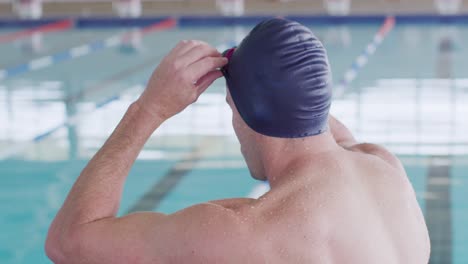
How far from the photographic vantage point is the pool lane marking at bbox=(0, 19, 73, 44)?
12.8 metres

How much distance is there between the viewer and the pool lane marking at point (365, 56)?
803 centimetres

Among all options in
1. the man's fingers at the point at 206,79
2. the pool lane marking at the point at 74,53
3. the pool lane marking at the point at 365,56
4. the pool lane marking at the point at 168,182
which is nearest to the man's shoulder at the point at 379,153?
the man's fingers at the point at 206,79

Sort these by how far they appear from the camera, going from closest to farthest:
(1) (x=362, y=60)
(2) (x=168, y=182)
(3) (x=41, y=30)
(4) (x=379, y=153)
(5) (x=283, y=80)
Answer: (5) (x=283, y=80) < (4) (x=379, y=153) < (2) (x=168, y=182) < (1) (x=362, y=60) < (3) (x=41, y=30)

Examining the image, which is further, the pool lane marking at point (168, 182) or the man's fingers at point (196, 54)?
the pool lane marking at point (168, 182)

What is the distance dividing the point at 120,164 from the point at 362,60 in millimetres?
8240

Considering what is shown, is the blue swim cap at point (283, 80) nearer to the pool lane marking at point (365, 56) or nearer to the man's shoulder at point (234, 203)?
the man's shoulder at point (234, 203)

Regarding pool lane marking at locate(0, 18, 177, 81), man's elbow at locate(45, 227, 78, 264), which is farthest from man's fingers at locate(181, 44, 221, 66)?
pool lane marking at locate(0, 18, 177, 81)

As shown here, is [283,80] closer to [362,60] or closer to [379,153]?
[379,153]

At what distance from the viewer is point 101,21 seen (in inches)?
571

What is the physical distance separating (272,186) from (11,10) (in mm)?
16777

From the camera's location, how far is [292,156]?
155cm

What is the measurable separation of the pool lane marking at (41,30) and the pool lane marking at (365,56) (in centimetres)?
483

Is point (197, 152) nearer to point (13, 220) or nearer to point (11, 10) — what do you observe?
point (13, 220)

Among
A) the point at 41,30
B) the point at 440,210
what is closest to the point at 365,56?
the point at 440,210
